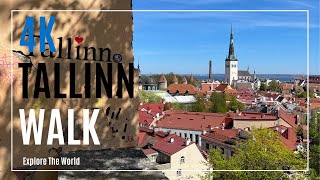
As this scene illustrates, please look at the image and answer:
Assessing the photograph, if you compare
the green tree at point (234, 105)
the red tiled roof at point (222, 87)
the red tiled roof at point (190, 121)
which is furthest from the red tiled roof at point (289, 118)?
the red tiled roof at point (222, 87)

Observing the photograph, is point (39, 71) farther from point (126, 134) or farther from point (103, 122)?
point (126, 134)

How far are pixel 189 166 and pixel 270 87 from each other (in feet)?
289

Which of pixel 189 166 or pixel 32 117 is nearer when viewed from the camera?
pixel 32 117

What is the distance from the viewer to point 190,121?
40.7 metres

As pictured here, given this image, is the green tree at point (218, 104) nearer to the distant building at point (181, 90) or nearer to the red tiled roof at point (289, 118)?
the red tiled roof at point (289, 118)

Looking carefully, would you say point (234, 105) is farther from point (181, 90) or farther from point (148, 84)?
point (181, 90)

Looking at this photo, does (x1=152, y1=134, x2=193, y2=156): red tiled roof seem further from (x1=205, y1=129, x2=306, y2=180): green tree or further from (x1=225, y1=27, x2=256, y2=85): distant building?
(x1=225, y1=27, x2=256, y2=85): distant building

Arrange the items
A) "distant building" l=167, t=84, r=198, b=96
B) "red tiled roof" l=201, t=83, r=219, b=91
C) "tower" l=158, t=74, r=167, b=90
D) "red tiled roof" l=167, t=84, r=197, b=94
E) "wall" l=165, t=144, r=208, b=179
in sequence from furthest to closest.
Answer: "red tiled roof" l=201, t=83, r=219, b=91 → "tower" l=158, t=74, r=167, b=90 → "red tiled roof" l=167, t=84, r=197, b=94 → "distant building" l=167, t=84, r=198, b=96 → "wall" l=165, t=144, r=208, b=179

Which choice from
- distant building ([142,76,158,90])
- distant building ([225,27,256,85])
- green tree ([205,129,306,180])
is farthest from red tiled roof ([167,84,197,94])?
green tree ([205,129,306,180])

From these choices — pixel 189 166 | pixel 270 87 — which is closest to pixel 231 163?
pixel 189 166

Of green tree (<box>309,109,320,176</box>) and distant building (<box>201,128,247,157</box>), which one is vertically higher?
green tree (<box>309,109,320,176</box>)

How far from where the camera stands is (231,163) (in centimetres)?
1802

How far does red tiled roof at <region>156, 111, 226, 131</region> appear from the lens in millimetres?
39631

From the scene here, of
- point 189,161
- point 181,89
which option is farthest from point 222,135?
point 181,89
